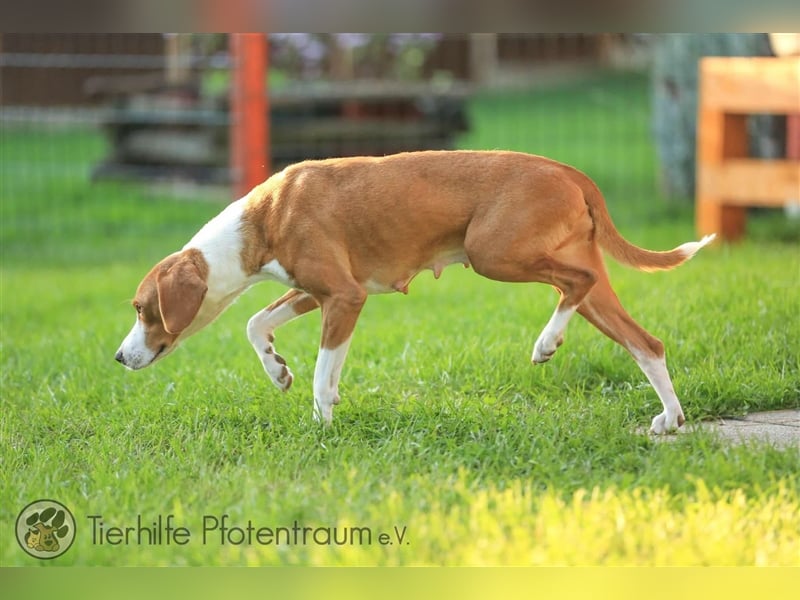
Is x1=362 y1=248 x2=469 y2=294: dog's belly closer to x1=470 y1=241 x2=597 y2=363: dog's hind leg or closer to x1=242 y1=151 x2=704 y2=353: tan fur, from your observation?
x1=242 y1=151 x2=704 y2=353: tan fur

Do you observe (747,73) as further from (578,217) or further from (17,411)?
(17,411)

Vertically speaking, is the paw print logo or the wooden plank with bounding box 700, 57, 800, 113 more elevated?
the wooden plank with bounding box 700, 57, 800, 113

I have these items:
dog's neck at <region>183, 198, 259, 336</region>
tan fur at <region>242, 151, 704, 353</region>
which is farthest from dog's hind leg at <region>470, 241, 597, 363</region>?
dog's neck at <region>183, 198, 259, 336</region>

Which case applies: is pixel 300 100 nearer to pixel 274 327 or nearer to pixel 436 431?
pixel 274 327

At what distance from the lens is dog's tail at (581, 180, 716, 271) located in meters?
4.67

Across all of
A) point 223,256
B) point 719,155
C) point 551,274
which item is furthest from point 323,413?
point 719,155

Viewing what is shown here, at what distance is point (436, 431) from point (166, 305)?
114 cm

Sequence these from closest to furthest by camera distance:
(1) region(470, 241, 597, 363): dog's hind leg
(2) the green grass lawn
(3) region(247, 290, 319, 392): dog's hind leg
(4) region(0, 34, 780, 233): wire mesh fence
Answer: (2) the green grass lawn → (1) region(470, 241, 597, 363): dog's hind leg → (3) region(247, 290, 319, 392): dog's hind leg → (4) region(0, 34, 780, 233): wire mesh fence

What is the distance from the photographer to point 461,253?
15.6 ft

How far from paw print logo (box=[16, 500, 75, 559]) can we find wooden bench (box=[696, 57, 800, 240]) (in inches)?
226

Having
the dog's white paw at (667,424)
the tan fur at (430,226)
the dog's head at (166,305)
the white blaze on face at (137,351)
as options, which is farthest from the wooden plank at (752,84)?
the white blaze on face at (137,351)

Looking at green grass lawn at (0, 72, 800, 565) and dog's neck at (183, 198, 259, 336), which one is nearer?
green grass lawn at (0, 72, 800, 565)

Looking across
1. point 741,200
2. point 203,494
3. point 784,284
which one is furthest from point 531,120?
point 203,494

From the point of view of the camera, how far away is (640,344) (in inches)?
183
